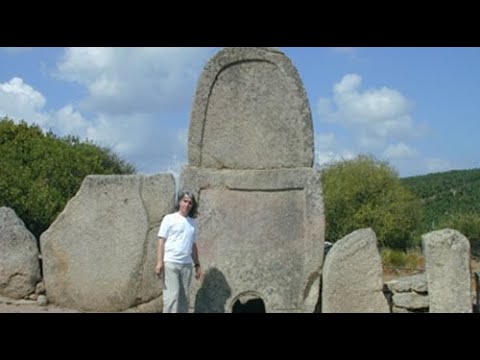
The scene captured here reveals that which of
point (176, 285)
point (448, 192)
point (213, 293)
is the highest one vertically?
point (448, 192)

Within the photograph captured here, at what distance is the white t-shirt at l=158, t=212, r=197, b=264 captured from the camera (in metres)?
7.33

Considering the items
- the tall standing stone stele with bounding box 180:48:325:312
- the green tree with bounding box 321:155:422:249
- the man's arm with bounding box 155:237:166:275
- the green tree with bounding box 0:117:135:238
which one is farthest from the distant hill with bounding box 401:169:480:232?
the man's arm with bounding box 155:237:166:275

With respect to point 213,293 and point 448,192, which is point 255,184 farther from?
point 448,192

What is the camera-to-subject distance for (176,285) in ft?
24.3

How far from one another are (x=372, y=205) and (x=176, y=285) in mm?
13350

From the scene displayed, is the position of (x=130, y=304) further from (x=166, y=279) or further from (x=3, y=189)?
(x=3, y=189)

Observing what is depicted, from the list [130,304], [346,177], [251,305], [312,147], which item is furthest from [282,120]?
[346,177]

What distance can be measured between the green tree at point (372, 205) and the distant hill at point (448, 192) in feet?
35.0

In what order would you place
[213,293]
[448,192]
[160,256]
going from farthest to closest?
1. [448,192]
2. [213,293]
3. [160,256]

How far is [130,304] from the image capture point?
31.1 ft

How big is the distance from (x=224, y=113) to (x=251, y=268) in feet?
6.44

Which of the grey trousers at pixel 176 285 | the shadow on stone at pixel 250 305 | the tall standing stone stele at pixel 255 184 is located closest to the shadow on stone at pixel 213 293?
the tall standing stone stele at pixel 255 184

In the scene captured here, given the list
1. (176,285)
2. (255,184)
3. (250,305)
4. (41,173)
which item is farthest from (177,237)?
(41,173)

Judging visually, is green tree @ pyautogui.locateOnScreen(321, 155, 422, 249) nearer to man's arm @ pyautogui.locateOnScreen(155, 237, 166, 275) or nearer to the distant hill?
the distant hill
